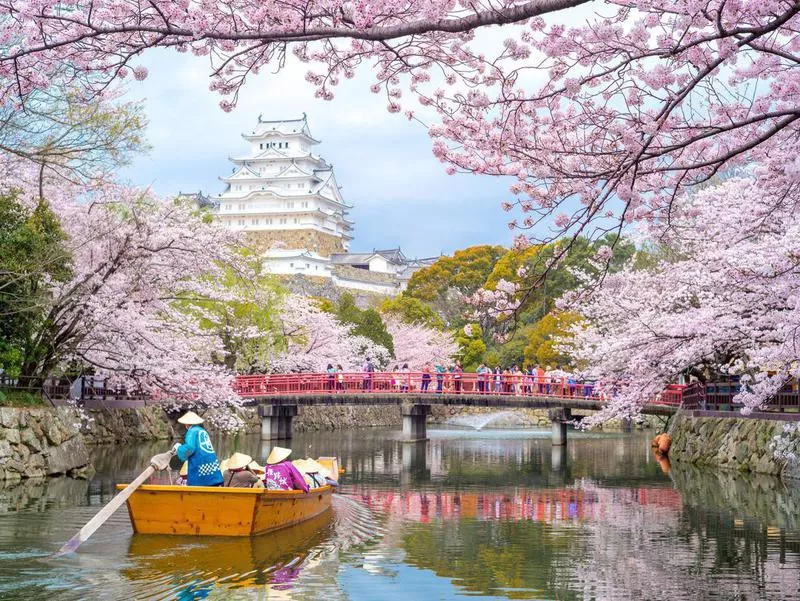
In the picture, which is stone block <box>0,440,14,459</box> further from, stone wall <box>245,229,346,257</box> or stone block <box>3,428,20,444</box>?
stone wall <box>245,229,346,257</box>

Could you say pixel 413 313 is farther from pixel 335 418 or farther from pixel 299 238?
pixel 299 238

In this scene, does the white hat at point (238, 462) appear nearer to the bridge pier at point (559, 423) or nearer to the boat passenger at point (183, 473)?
the boat passenger at point (183, 473)

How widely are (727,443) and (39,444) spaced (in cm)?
1507

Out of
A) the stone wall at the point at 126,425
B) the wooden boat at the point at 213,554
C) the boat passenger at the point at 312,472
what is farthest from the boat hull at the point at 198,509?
the stone wall at the point at 126,425

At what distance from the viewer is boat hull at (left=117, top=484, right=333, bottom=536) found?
1052 centimetres

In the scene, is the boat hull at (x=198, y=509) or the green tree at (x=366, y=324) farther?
the green tree at (x=366, y=324)

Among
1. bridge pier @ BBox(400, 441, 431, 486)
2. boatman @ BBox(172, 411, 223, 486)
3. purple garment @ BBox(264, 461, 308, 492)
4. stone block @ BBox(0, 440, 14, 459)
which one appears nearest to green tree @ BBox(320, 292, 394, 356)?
bridge pier @ BBox(400, 441, 431, 486)

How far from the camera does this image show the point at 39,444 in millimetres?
17531

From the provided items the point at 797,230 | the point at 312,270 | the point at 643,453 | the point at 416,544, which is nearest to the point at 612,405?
the point at 643,453

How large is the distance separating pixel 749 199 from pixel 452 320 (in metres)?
40.1

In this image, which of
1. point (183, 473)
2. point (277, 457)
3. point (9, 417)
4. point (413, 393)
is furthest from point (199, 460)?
point (413, 393)

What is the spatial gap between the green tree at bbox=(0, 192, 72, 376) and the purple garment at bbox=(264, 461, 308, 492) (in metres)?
6.25

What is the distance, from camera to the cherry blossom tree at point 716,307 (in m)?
13.6

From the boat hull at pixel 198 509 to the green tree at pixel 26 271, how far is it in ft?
20.5
